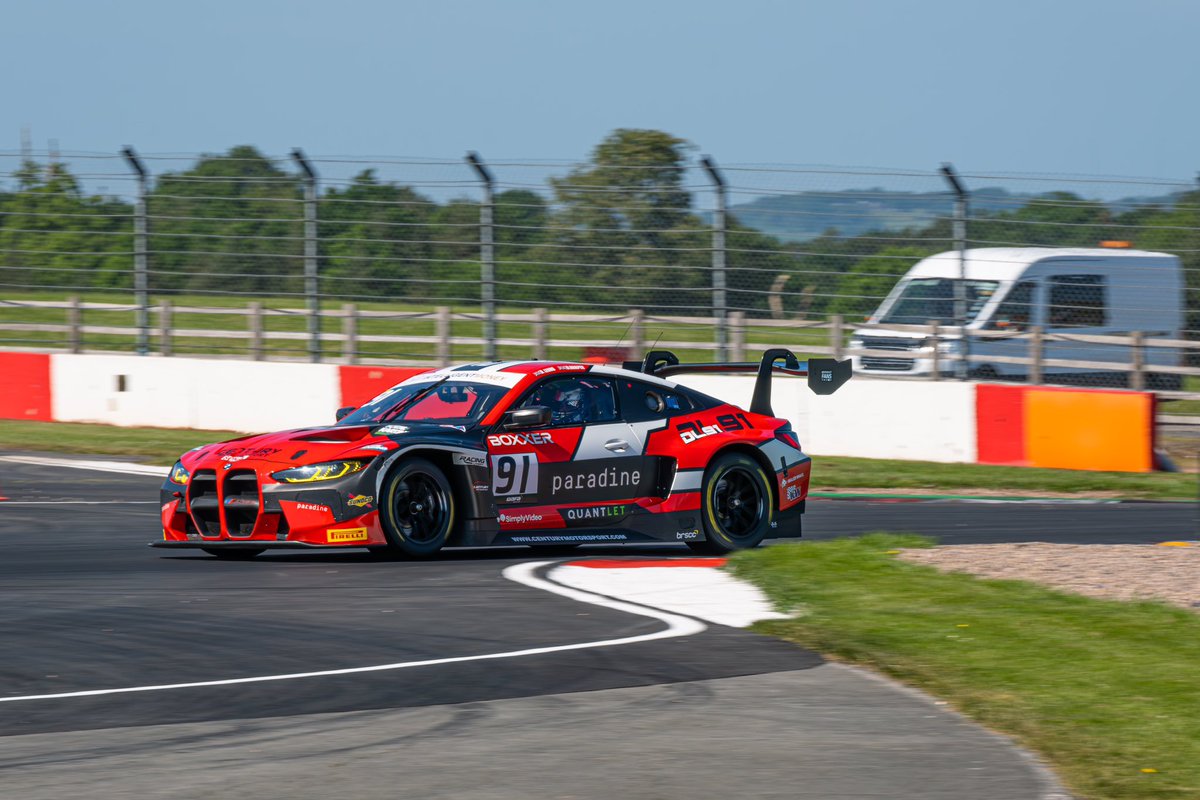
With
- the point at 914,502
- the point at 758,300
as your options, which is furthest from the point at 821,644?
the point at 758,300

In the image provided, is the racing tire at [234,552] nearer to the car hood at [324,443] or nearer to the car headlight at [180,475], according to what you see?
the car headlight at [180,475]

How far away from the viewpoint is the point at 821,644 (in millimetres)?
7715

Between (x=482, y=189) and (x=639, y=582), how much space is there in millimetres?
11465

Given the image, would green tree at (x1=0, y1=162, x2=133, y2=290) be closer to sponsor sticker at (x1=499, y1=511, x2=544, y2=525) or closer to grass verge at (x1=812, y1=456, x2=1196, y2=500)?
grass verge at (x1=812, y1=456, x2=1196, y2=500)

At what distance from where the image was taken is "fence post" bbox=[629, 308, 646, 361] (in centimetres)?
2044

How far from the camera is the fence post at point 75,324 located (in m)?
22.9

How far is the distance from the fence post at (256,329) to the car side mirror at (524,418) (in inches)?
465

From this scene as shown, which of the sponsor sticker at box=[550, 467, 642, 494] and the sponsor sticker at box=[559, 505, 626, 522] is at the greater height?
the sponsor sticker at box=[550, 467, 642, 494]

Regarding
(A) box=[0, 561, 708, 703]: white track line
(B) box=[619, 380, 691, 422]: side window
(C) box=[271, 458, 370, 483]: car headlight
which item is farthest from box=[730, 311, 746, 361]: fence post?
(C) box=[271, 458, 370, 483]: car headlight

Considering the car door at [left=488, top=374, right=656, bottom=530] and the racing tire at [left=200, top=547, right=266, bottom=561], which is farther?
the car door at [left=488, top=374, right=656, bottom=530]

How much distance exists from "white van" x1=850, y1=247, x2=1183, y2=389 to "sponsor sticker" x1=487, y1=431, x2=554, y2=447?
30.3ft

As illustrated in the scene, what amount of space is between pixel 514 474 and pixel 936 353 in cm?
946

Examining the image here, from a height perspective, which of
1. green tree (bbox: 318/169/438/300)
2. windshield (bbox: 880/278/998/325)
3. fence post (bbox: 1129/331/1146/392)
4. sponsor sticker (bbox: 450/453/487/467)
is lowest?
sponsor sticker (bbox: 450/453/487/467)

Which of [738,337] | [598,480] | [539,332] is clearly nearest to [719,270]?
[738,337]
